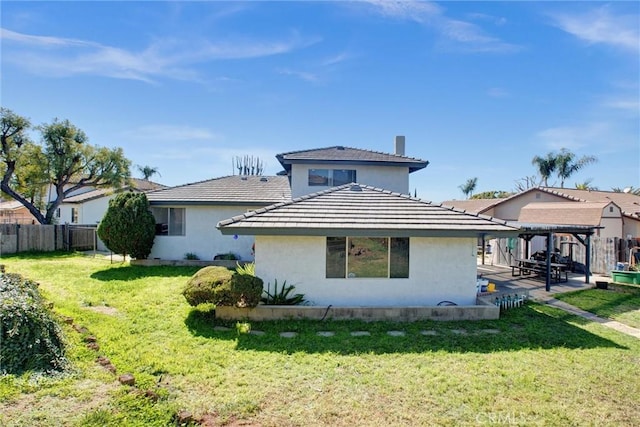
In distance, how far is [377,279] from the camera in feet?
32.1

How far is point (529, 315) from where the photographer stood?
32.8 ft

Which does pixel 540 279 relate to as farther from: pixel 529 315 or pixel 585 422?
pixel 585 422

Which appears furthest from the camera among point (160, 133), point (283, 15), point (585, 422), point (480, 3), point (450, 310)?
point (160, 133)

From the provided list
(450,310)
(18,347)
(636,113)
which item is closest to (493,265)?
(636,113)

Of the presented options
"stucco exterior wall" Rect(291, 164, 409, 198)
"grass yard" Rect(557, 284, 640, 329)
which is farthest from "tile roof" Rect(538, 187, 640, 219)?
"stucco exterior wall" Rect(291, 164, 409, 198)

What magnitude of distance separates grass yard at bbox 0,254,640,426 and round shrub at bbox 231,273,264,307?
67 centimetres

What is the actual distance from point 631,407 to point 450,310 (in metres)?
4.37

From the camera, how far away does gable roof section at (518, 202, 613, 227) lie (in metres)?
21.6

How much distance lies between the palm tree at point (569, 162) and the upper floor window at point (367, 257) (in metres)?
48.3

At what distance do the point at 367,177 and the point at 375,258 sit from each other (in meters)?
8.76

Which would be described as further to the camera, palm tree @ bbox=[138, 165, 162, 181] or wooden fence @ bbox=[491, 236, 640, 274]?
palm tree @ bbox=[138, 165, 162, 181]

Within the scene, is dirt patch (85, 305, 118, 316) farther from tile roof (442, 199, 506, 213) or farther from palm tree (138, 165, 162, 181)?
Answer: palm tree (138, 165, 162, 181)

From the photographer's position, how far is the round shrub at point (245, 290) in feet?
27.8

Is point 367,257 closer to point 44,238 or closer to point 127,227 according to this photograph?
point 127,227
